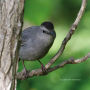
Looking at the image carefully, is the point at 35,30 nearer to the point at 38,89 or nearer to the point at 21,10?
the point at 38,89

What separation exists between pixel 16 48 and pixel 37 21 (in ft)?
10.7

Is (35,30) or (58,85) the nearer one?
(35,30)

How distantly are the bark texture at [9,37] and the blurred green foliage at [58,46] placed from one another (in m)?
1.30

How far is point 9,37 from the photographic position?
6.09 ft

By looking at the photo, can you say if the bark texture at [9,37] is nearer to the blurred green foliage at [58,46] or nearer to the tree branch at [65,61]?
the tree branch at [65,61]

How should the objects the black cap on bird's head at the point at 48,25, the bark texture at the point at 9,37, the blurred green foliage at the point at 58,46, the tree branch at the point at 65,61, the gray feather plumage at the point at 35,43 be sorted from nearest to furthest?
the bark texture at the point at 9,37 < the tree branch at the point at 65,61 < the black cap on bird's head at the point at 48,25 < the gray feather plumage at the point at 35,43 < the blurred green foliage at the point at 58,46

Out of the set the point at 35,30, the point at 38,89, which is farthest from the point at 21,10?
the point at 38,89

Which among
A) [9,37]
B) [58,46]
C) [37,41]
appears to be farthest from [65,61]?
[58,46]

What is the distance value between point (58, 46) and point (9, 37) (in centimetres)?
262

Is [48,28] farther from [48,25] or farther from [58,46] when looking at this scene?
[58,46]

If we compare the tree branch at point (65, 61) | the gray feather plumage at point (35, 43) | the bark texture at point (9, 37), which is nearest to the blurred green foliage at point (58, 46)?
the gray feather plumage at point (35, 43)

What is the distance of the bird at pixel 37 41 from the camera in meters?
2.98

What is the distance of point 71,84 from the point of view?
3531 millimetres

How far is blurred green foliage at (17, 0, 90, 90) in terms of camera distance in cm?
344
